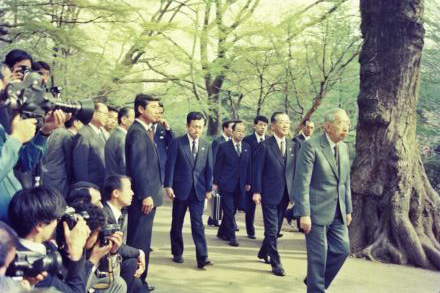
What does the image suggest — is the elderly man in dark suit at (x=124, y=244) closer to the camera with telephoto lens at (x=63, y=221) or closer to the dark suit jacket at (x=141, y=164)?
the dark suit jacket at (x=141, y=164)

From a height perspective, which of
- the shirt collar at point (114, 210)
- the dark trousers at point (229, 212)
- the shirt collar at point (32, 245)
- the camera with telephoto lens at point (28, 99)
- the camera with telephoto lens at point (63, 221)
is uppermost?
the camera with telephoto lens at point (28, 99)

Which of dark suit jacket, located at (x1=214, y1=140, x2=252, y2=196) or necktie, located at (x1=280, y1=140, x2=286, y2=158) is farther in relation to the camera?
dark suit jacket, located at (x1=214, y1=140, x2=252, y2=196)

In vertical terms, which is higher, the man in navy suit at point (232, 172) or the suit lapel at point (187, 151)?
the suit lapel at point (187, 151)

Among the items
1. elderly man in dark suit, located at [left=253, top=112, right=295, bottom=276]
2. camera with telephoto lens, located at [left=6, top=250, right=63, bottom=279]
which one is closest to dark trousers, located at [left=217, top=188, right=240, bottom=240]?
elderly man in dark suit, located at [left=253, top=112, right=295, bottom=276]

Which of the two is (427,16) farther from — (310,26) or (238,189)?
(238,189)

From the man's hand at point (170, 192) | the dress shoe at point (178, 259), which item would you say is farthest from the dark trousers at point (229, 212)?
the man's hand at point (170, 192)

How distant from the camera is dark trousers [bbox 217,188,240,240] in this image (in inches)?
334

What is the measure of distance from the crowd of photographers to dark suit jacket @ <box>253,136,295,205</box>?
3.61 meters

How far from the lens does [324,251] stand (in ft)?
17.5

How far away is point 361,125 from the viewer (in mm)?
8172

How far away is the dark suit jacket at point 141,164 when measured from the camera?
5.55m

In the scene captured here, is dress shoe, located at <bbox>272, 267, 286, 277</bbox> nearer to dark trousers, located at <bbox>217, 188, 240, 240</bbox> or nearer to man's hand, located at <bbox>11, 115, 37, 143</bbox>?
dark trousers, located at <bbox>217, 188, 240, 240</bbox>

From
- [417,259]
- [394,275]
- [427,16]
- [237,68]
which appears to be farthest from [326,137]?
[427,16]

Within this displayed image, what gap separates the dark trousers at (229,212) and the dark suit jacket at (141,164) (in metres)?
2.96
